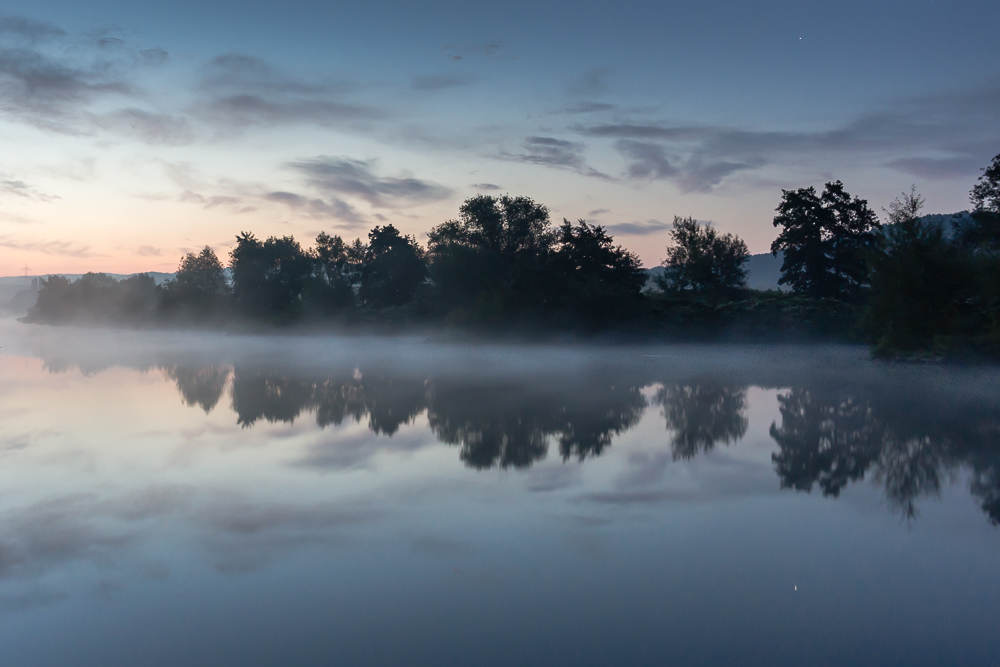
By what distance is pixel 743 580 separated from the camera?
507cm

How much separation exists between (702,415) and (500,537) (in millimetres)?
8402

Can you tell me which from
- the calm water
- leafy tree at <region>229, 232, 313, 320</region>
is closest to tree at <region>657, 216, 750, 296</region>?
leafy tree at <region>229, 232, 313, 320</region>

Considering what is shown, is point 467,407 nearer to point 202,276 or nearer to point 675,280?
point 675,280

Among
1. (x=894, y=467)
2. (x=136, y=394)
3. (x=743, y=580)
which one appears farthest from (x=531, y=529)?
(x=136, y=394)

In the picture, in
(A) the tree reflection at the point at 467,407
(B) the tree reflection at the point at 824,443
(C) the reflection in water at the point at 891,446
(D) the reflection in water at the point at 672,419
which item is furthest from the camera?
(A) the tree reflection at the point at 467,407

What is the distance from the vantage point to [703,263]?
59.2 m

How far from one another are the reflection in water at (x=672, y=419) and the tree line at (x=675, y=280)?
12.0m

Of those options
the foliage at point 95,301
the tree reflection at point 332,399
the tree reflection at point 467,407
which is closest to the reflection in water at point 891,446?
the tree reflection at point 467,407

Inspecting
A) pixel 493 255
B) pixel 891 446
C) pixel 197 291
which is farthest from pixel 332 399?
pixel 197 291

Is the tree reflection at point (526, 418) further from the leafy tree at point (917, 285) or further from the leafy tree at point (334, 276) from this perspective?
the leafy tree at point (334, 276)

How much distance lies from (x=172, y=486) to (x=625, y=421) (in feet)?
26.2

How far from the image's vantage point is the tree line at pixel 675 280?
87.7ft

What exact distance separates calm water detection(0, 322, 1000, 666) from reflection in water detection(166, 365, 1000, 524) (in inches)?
3.6

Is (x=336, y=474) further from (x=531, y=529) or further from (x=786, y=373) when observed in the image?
(x=786, y=373)
